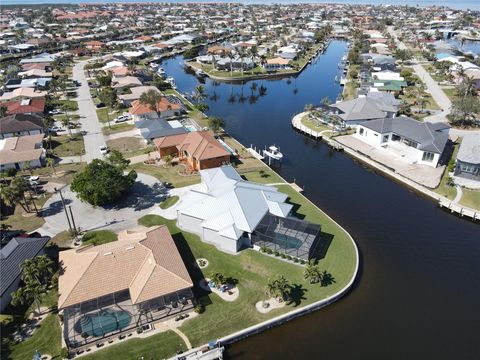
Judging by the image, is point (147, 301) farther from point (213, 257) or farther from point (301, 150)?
point (301, 150)

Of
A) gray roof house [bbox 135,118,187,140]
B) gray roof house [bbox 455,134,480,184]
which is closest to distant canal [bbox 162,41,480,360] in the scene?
gray roof house [bbox 455,134,480,184]

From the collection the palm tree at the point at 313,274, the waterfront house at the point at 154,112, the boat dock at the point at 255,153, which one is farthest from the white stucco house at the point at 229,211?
the waterfront house at the point at 154,112

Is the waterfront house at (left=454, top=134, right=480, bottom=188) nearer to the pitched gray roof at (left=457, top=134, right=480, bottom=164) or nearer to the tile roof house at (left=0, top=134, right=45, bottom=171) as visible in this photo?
the pitched gray roof at (left=457, top=134, right=480, bottom=164)

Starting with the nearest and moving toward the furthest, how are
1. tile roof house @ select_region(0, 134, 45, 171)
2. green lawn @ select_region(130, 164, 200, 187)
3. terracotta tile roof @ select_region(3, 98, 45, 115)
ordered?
1. green lawn @ select_region(130, 164, 200, 187)
2. tile roof house @ select_region(0, 134, 45, 171)
3. terracotta tile roof @ select_region(3, 98, 45, 115)

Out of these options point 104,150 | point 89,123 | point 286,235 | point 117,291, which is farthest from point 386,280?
point 89,123

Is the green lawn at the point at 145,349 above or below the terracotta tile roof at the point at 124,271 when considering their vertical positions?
below

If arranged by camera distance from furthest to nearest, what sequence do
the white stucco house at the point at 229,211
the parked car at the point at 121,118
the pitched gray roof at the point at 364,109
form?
the parked car at the point at 121,118 < the pitched gray roof at the point at 364,109 < the white stucco house at the point at 229,211

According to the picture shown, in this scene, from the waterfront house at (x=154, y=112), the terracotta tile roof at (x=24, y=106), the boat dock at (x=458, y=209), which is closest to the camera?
the boat dock at (x=458, y=209)

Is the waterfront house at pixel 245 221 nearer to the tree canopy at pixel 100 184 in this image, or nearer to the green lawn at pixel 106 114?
the tree canopy at pixel 100 184
